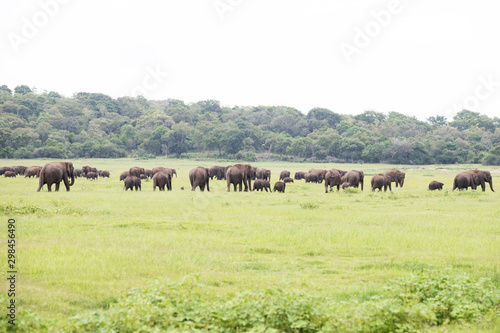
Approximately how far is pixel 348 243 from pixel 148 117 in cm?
11322

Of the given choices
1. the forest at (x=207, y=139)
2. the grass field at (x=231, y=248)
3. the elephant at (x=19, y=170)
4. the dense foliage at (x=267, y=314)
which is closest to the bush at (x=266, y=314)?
the dense foliage at (x=267, y=314)

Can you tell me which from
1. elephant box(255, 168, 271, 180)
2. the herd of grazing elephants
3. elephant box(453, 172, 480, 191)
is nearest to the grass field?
the herd of grazing elephants

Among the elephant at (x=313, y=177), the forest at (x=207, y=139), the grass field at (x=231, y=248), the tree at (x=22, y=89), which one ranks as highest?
the tree at (x=22, y=89)

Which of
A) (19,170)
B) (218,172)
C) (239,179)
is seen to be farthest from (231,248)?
(19,170)

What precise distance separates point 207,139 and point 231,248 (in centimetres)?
8772

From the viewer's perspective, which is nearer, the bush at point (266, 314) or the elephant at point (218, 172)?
the bush at point (266, 314)

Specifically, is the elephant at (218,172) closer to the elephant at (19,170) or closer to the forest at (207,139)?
the elephant at (19,170)

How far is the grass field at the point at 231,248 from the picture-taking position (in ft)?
24.9

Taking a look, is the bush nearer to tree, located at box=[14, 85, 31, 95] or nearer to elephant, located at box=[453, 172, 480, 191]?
elephant, located at box=[453, 172, 480, 191]

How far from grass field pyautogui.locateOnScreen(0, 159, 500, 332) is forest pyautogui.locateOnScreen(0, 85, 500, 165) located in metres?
71.3

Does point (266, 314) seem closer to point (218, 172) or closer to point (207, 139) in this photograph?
point (218, 172)

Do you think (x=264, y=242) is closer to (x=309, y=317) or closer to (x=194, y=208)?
(x=309, y=317)

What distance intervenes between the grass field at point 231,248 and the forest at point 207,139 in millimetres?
71257

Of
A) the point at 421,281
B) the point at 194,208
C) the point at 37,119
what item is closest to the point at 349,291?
the point at 421,281
